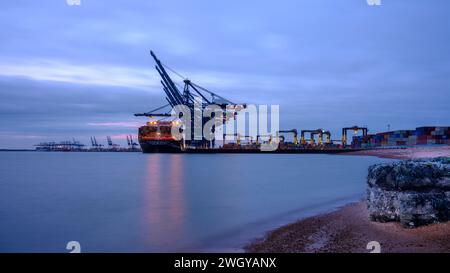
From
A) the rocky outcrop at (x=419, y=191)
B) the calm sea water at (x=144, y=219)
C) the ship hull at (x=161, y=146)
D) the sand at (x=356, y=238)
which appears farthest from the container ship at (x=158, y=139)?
the rocky outcrop at (x=419, y=191)

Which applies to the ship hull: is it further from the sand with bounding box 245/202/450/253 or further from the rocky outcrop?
the rocky outcrop

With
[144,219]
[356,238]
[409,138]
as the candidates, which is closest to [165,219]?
[144,219]

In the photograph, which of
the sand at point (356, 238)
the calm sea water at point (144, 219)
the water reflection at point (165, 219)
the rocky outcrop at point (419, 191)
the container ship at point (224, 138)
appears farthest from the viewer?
the container ship at point (224, 138)

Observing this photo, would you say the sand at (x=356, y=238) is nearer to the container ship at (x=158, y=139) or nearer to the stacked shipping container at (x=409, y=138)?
the container ship at (x=158, y=139)

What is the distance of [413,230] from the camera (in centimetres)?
570

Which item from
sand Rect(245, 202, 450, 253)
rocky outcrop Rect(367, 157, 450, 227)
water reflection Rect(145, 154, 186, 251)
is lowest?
water reflection Rect(145, 154, 186, 251)

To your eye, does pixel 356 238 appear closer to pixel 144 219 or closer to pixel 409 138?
pixel 144 219

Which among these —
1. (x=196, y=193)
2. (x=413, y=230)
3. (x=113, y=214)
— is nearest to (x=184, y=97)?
(x=196, y=193)

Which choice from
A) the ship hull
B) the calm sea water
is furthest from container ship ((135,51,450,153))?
the calm sea water

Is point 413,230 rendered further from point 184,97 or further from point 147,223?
point 184,97

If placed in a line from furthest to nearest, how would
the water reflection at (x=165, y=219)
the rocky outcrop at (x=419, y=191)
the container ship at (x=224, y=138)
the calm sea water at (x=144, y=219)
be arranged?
the container ship at (x=224, y=138) → the water reflection at (x=165, y=219) → the calm sea water at (x=144, y=219) → the rocky outcrop at (x=419, y=191)

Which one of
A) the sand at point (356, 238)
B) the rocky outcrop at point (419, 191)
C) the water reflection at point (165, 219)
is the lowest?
the water reflection at point (165, 219)

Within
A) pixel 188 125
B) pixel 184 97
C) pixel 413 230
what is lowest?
pixel 413 230
